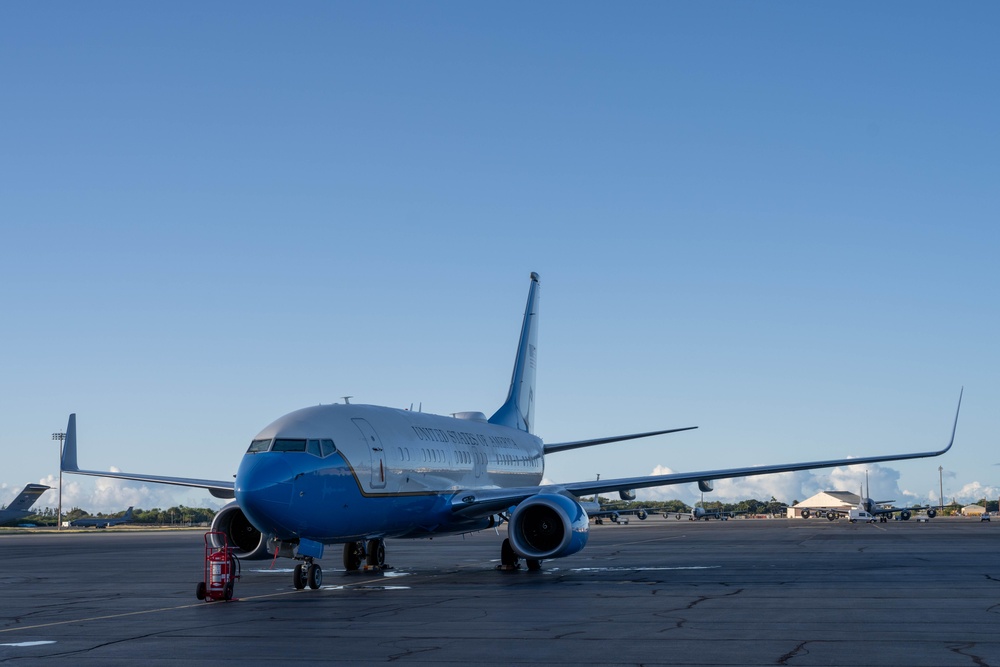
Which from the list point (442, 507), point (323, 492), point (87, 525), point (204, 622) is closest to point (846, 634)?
point (204, 622)

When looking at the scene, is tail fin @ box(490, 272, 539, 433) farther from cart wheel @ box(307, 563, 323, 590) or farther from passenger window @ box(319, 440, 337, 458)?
cart wheel @ box(307, 563, 323, 590)

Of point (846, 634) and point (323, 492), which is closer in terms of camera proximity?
point (846, 634)

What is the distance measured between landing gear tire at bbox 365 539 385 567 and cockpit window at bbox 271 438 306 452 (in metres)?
6.28

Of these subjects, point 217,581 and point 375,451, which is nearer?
point 217,581

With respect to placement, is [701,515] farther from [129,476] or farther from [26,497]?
[129,476]

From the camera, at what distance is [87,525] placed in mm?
114500

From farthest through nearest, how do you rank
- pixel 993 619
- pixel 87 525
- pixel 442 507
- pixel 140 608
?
pixel 87 525, pixel 442 507, pixel 140 608, pixel 993 619

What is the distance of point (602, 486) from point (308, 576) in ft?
28.6

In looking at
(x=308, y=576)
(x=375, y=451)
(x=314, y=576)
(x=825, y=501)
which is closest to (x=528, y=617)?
(x=314, y=576)

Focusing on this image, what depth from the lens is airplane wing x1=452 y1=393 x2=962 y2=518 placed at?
23.3 metres

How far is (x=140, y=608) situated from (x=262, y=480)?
2912mm

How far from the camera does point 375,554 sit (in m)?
24.7

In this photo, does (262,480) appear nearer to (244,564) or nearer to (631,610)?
(631,610)

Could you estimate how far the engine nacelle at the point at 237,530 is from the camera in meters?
21.5
